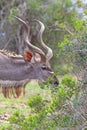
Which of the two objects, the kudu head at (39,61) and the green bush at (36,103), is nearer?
the green bush at (36,103)

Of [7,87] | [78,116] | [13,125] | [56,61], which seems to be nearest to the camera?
[78,116]

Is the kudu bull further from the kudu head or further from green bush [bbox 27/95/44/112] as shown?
green bush [bbox 27/95/44/112]

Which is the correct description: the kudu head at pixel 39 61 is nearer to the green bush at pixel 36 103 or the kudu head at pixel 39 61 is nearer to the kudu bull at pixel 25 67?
the kudu bull at pixel 25 67

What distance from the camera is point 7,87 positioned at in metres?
7.12

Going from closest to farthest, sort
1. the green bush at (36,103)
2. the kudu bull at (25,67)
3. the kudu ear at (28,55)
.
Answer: the green bush at (36,103) < the kudu ear at (28,55) < the kudu bull at (25,67)

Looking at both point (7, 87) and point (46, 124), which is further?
point (7, 87)

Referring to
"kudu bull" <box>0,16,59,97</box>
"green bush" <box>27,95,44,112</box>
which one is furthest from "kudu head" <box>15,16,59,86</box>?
"green bush" <box>27,95,44,112</box>

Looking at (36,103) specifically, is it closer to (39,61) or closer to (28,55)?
(28,55)

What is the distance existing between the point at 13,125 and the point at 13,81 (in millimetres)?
2804

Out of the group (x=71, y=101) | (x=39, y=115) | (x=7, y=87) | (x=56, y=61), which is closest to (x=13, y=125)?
(x=39, y=115)

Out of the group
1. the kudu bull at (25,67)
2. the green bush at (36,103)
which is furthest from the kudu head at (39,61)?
the green bush at (36,103)

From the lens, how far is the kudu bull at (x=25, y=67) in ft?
23.7

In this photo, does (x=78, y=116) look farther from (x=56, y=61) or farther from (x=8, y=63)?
(x=56, y=61)

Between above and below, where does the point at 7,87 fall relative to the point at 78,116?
below
